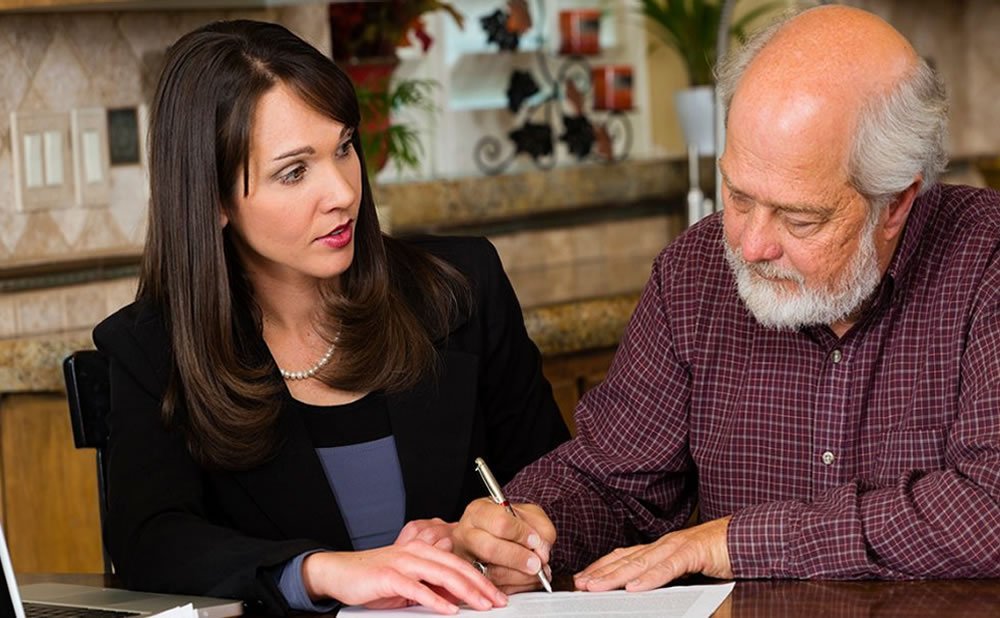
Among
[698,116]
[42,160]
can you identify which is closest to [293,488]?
[42,160]

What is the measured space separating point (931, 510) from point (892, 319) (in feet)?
1.01

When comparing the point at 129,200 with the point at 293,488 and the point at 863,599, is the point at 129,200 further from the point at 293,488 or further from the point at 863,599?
the point at 863,599

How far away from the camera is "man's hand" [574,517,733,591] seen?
5.86 feet

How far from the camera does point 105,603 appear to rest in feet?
5.89

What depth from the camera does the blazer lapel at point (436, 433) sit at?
2240 mm

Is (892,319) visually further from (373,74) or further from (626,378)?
(373,74)

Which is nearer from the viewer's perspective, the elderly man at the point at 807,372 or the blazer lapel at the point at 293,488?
the elderly man at the point at 807,372

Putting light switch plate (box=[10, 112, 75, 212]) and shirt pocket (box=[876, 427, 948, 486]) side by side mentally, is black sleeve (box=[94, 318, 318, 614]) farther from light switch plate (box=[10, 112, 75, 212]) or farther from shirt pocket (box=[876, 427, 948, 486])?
light switch plate (box=[10, 112, 75, 212])

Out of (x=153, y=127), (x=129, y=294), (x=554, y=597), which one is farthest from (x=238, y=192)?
(x=129, y=294)

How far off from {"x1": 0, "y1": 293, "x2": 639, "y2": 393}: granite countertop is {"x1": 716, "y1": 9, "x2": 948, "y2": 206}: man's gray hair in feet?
4.68

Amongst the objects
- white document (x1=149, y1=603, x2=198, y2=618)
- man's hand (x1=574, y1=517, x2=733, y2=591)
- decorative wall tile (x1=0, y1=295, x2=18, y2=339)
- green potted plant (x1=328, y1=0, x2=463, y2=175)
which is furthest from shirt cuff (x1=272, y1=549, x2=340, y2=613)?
green potted plant (x1=328, y1=0, x2=463, y2=175)

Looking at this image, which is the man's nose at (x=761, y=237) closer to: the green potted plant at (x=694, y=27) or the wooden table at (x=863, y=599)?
the wooden table at (x=863, y=599)

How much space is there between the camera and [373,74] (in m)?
3.75

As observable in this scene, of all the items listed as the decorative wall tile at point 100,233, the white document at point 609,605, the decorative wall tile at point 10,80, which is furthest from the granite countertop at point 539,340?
the white document at point 609,605
